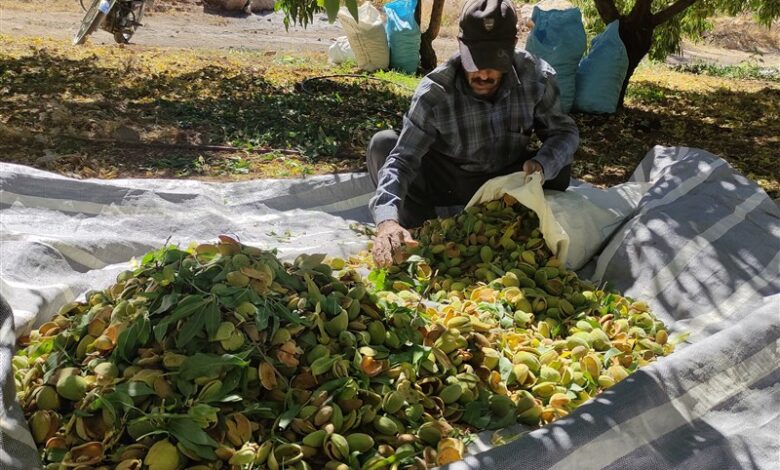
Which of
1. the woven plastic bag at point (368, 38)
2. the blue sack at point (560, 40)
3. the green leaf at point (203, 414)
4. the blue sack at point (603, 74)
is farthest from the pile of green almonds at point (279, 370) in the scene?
the woven plastic bag at point (368, 38)

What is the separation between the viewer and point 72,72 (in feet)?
17.6

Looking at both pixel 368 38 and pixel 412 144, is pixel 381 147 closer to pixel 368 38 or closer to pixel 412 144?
pixel 412 144

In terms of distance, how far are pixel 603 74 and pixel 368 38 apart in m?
2.19

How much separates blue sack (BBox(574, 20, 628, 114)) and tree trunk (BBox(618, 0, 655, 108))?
7.8 inches

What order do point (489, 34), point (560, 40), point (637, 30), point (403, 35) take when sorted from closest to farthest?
1. point (489, 34)
2. point (560, 40)
3. point (637, 30)
4. point (403, 35)

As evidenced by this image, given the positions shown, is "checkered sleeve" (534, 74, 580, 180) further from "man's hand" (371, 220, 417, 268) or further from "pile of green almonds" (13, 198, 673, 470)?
"pile of green almonds" (13, 198, 673, 470)

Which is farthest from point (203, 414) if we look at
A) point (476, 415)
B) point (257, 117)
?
point (257, 117)

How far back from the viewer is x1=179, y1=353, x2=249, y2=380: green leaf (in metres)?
1.52

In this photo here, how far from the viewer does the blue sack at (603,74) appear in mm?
5051

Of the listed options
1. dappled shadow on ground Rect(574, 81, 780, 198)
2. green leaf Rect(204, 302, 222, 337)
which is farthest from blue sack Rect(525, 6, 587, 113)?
green leaf Rect(204, 302, 222, 337)

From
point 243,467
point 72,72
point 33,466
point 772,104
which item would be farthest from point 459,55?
point 772,104

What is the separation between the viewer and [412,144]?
9.07 feet

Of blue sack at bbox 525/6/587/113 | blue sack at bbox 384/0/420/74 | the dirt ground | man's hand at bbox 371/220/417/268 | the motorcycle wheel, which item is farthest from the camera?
the dirt ground

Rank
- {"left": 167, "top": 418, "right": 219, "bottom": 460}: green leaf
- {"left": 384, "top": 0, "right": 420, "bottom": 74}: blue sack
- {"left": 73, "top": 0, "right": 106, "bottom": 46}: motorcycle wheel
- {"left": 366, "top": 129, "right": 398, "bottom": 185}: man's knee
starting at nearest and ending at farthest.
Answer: {"left": 167, "top": 418, "right": 219, "bottom": 460}: green leaf → {"left": 366, "top": 129, "right": 398, "bottom": 185}: man's knee → {"left": 384, "top": 0, "right": 420, "bottom": 74}: blue sack → {"left": 73, "top": 0, "right": 106, "bottom": 46}: motorcycle wheel
